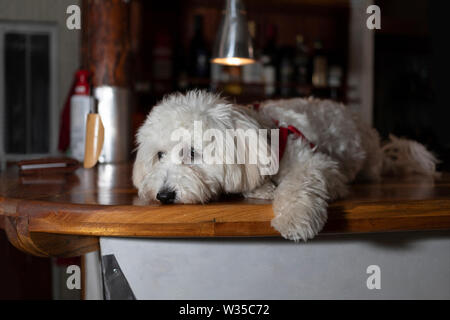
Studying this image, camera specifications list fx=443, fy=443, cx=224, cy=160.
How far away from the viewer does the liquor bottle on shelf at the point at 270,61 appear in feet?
8.19

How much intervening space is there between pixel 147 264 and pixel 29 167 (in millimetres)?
705

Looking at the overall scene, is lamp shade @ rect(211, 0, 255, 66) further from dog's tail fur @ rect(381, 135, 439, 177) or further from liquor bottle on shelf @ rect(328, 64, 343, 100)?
liquor bottle on shelf @ rect(328, 64, 343, 100)

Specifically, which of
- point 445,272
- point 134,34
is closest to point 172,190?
point 445,272

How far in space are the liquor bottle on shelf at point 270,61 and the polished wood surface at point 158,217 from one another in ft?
5.57

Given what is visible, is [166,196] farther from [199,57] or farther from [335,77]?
[335,77]

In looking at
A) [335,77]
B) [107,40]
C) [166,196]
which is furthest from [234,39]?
[335,77]

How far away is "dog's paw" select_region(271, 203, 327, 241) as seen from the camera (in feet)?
2.42

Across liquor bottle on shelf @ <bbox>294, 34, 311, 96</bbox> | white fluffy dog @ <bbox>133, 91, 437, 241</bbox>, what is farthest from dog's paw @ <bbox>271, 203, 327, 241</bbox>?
liquor bottle on shelf @ <bbox>294, 34, 311, 96</bbox>

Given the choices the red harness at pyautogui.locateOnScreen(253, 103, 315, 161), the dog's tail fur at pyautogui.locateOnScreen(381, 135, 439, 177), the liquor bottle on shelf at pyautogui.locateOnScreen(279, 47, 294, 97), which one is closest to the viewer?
the red harness at pyautogui.locateOnScreen(253, 103, 315, 161)

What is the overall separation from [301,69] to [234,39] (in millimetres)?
1183

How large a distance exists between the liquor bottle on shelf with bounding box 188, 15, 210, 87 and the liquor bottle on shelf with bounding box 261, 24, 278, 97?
1.08ft

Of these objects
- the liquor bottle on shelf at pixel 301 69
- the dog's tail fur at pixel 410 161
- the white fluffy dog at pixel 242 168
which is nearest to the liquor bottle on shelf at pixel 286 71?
the liquor bottle on shelf at pixel 301 69

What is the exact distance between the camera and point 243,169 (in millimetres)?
914
